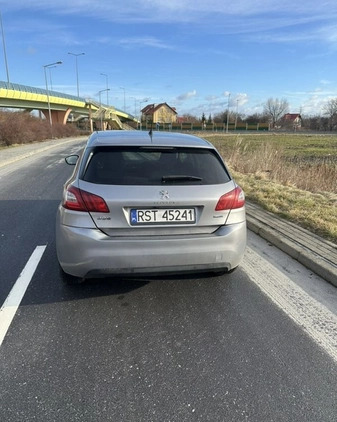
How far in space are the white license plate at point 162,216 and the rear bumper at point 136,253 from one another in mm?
154

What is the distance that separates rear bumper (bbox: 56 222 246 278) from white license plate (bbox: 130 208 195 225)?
15cm

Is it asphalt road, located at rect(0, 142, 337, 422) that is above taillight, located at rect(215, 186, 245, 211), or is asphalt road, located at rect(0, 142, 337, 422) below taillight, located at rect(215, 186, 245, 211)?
below

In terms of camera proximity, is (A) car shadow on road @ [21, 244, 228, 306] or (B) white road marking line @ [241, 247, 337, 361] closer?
(B) white road marking line @ [241, 247, 337, 361]

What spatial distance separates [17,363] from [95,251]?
40.8 inches

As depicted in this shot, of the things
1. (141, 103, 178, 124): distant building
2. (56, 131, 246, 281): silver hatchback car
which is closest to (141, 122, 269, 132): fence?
(141, 103, 178, 124): distant building

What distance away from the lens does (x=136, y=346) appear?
2.74 meters

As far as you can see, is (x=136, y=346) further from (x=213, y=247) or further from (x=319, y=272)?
(x=319, y=272)

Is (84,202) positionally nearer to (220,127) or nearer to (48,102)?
(48,102)

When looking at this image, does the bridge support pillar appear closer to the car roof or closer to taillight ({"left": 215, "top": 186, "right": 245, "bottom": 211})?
the car roof

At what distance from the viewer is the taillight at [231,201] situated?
3.26 meters

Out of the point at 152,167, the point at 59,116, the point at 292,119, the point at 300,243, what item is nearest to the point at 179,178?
the point at 152,167

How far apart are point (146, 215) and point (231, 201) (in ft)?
2.87

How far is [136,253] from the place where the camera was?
3.04m

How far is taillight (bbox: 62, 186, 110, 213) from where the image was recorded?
3.01 m
